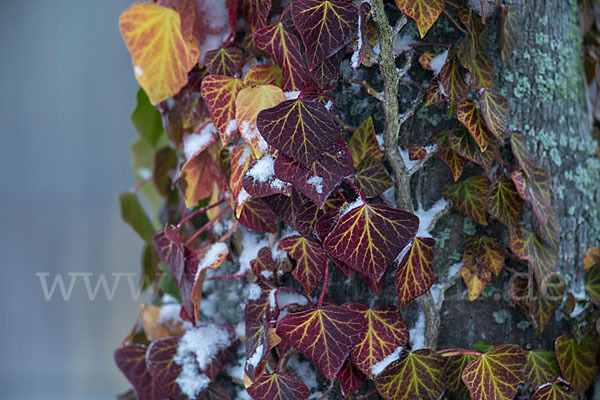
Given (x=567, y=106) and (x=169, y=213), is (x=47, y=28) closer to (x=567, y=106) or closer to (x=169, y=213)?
(x=169, y=213)

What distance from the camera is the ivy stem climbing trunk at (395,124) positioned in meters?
0.50

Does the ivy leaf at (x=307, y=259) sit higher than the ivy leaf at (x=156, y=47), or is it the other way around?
the ivy leaf at (x=156, y=47)

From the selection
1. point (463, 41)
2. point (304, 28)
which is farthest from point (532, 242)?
point (304, 28)

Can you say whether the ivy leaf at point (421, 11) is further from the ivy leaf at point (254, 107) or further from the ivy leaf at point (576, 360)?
the ivy leaf at point (576, 360)

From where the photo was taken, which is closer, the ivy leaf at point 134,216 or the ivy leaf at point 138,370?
the ivy leaf at point 138,370

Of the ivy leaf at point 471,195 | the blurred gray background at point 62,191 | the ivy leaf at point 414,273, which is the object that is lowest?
the blurred gray background at point 62,191

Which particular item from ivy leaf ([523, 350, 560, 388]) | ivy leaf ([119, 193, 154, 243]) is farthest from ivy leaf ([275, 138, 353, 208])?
ivy leaf ([119, 193, 154, 243])

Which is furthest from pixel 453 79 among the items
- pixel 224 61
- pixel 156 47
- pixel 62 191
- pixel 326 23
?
pixel 62 191

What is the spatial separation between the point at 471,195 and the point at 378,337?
0.62ft

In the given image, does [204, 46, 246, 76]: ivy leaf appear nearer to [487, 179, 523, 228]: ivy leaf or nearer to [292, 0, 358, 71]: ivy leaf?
[292, 0, 358, 71]: ivy leaf

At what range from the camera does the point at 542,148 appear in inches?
24.3

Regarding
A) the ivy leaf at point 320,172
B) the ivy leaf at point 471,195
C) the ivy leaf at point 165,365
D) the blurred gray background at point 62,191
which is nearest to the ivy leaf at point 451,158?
the ivy leaf at point 471,195

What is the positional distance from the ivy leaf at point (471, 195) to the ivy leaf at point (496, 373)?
0.46 feet

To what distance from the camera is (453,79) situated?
0.52m
